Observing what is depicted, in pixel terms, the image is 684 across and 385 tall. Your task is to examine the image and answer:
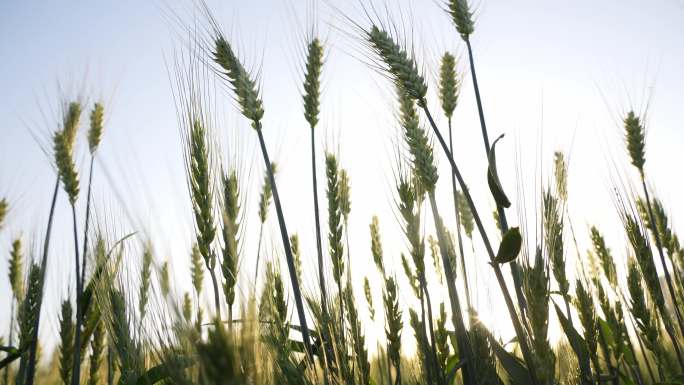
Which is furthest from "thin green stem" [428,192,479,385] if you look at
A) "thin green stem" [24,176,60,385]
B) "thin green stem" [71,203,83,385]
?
"thin green stem" [24,176,60,385]

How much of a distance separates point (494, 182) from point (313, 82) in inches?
54.4

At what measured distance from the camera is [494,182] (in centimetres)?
182

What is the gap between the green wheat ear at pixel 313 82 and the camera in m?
2.70

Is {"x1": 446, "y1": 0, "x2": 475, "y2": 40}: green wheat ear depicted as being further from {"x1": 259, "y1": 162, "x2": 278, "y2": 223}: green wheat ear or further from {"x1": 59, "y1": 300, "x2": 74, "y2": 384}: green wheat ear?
{"x1": 59, "y1": 300, "x2": 74, "y2": 384}: green wheat ear

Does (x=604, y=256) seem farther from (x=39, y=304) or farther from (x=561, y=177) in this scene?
(x=39, y=304)

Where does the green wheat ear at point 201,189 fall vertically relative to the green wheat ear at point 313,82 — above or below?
below

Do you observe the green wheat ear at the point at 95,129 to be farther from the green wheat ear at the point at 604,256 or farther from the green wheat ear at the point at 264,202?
the green wheat ear at the point at 604,256

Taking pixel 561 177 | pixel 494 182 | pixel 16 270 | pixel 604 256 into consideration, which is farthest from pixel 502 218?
pixel 16 270

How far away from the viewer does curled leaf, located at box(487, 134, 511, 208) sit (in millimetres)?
1811

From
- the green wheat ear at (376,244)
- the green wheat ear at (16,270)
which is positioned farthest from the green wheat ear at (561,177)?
the green wheat ear at (16,270)

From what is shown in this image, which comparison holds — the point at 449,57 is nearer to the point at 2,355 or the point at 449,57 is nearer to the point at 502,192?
the point at 502,192

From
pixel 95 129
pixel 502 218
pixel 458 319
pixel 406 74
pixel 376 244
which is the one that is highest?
pixel 95 129

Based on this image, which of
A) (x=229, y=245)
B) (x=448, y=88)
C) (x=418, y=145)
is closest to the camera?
(x=229, y=245)

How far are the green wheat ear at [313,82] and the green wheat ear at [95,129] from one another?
1.66m
